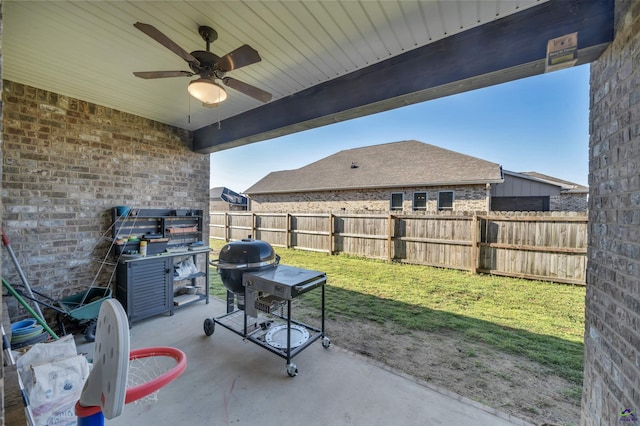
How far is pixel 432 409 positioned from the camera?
240 centimetres

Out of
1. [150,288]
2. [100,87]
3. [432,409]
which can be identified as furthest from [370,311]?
[100,87]

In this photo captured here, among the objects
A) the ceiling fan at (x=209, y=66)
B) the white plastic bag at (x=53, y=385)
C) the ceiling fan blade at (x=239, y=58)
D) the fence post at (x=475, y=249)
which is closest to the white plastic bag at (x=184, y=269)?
the white plastic bag at (x=53, y=385)

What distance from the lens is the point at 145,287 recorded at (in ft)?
13.1

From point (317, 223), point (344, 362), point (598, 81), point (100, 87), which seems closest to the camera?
point (598, 81)

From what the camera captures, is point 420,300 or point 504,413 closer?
point 504,413

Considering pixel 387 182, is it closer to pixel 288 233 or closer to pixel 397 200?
pixel 397 200

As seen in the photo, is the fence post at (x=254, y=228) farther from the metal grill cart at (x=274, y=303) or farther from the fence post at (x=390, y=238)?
the metal grill cart at (x=274, y=303)

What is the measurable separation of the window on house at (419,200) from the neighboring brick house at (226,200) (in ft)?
42.9

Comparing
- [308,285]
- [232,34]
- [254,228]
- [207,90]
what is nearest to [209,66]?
[207,90]

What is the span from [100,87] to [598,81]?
16.5 ft

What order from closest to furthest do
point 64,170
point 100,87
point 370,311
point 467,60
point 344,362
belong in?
point 467,60, point 344,362, point 100,87, point 64,170, point 370,311

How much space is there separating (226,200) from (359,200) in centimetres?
1098

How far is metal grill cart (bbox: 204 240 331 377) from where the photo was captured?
9.46ft

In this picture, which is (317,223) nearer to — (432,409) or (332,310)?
(332,310)
